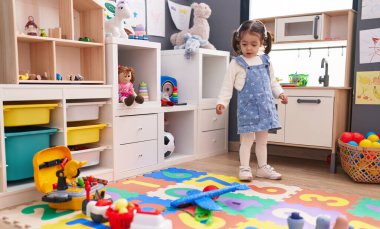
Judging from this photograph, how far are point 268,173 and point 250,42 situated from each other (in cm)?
83

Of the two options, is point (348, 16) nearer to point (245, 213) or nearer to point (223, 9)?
point (223, 9)

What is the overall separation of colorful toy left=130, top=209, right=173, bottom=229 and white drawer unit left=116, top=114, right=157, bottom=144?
107cm

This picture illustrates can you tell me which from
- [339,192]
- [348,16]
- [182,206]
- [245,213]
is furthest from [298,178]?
[348,16]

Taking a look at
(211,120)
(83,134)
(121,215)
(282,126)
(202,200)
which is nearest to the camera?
(121,215)

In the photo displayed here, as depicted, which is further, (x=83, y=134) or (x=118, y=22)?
(x=118, y=22)

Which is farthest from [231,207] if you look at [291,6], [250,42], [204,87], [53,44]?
[291,6]

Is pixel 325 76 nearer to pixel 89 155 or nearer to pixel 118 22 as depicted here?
pixel 118 22

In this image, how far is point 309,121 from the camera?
2605 mm

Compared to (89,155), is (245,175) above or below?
below

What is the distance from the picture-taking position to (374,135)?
7.57ft

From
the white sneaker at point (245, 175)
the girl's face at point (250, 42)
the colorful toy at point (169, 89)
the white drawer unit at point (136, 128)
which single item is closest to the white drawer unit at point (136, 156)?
the white drawer unit at point (136, 128)

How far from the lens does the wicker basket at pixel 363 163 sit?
7.19 feet

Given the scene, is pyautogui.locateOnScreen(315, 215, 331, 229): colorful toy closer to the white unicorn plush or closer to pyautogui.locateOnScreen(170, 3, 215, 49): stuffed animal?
the white unicorn plush

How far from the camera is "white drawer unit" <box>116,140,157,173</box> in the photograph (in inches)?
92.2
